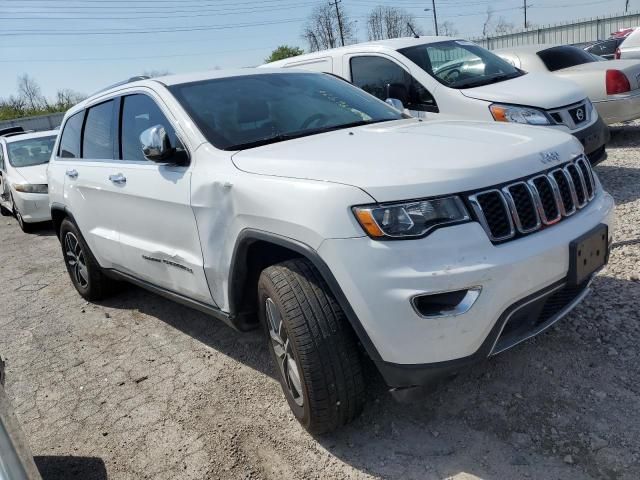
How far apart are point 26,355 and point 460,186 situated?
11.1 ft

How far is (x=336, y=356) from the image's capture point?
237 centimetres

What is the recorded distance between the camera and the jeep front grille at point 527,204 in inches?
88.1

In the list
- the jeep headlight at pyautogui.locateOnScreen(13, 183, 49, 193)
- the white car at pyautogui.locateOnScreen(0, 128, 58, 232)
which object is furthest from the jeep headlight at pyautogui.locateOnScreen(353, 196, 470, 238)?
the jeep headlight at pyautogui.locateOnScreen(13, 183, 49, 193)

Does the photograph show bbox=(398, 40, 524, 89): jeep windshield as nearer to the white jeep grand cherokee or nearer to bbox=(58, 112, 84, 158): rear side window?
the white jeep grand cherokee

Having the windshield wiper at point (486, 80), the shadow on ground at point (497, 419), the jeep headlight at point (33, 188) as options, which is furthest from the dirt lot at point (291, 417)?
the jeep headlight at point (33, 188)

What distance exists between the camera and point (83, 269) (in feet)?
15.8

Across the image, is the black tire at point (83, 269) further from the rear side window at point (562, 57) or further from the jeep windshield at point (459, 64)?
the rear side window at point (562, 57)

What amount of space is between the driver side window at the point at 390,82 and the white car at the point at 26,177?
4.79 meters

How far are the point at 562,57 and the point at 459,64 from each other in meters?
2.56

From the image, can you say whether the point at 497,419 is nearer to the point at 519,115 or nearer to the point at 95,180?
the point at 95,180

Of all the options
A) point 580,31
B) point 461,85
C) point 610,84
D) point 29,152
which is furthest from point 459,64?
point 580,31

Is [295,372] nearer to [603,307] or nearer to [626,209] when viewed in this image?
[603,307]

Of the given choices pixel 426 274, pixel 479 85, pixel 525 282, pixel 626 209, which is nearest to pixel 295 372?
pixel 426 274

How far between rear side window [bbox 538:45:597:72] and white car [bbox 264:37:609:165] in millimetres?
1644
